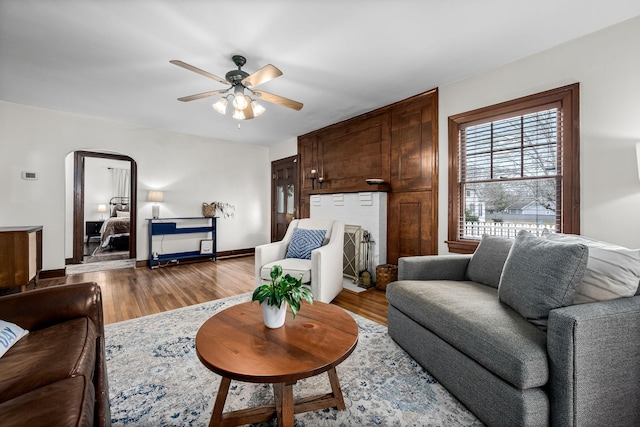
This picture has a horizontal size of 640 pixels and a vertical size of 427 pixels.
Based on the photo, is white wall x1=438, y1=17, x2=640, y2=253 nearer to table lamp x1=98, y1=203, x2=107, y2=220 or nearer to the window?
the window

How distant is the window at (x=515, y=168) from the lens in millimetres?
2426

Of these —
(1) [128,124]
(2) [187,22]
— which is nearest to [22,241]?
(1) [128,124]

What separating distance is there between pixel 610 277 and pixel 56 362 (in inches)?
94.9

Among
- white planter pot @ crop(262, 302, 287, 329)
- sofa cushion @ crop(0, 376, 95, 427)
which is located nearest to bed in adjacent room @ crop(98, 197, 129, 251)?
white planter pot @ crop(262, 302, 287, 329)

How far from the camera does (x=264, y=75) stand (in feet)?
7.63

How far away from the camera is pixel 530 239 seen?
1671mm

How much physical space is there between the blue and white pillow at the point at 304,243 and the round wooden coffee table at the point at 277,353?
1.51 metres

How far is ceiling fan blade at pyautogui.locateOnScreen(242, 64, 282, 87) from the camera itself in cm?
220

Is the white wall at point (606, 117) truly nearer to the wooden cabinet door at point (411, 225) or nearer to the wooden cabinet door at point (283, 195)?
the wooden cabinet door at point (411, 225)

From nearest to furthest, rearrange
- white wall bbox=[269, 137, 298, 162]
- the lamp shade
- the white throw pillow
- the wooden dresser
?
1. the white throw pillow
2. the wooden dresser
3. the lamp shade
4. white wall bbox=[269, 137, 298, 162]

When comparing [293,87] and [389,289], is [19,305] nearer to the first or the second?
[389,289]

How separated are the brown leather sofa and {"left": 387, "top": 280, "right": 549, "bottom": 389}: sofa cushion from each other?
5.11ft

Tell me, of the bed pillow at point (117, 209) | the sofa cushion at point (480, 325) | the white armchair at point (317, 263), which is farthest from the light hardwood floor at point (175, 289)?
the bed pillow at point (117, 209)

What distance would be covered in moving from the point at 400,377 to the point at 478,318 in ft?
2.13
